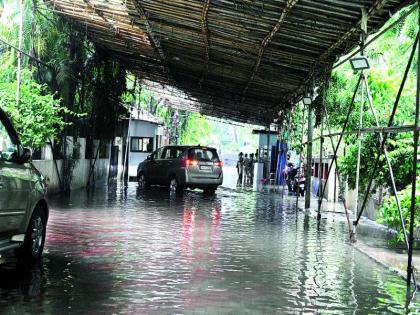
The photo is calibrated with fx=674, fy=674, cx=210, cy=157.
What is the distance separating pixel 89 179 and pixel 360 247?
16.8 meters

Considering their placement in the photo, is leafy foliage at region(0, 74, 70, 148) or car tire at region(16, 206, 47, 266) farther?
leafy foliage at region(0, 74, 70, 148)

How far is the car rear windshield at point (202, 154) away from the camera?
2422 centimetres

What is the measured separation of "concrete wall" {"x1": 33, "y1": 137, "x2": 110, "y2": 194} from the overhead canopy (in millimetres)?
3878

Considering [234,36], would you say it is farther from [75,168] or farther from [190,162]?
[75,168]

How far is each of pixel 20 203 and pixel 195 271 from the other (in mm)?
2182

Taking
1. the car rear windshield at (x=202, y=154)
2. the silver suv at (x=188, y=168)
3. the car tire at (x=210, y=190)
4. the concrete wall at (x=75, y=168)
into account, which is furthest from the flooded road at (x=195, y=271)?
the car tire at (x=210, y=190)

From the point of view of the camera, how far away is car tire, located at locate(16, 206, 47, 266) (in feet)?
26.2

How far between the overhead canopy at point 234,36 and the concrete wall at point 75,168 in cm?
388

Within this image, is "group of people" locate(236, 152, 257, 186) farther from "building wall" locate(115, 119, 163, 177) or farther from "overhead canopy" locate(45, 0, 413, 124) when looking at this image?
"overhead canopy" locate(45, 0, 413, 124)

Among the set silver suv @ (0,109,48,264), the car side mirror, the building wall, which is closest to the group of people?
the building wall

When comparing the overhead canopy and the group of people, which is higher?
the overhead canopy

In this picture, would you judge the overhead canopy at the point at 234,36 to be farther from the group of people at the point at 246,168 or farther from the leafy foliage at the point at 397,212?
the group of people at the point at 246,168

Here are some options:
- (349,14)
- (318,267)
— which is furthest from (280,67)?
(318,267)

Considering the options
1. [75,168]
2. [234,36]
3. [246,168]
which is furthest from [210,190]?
[246,168]
